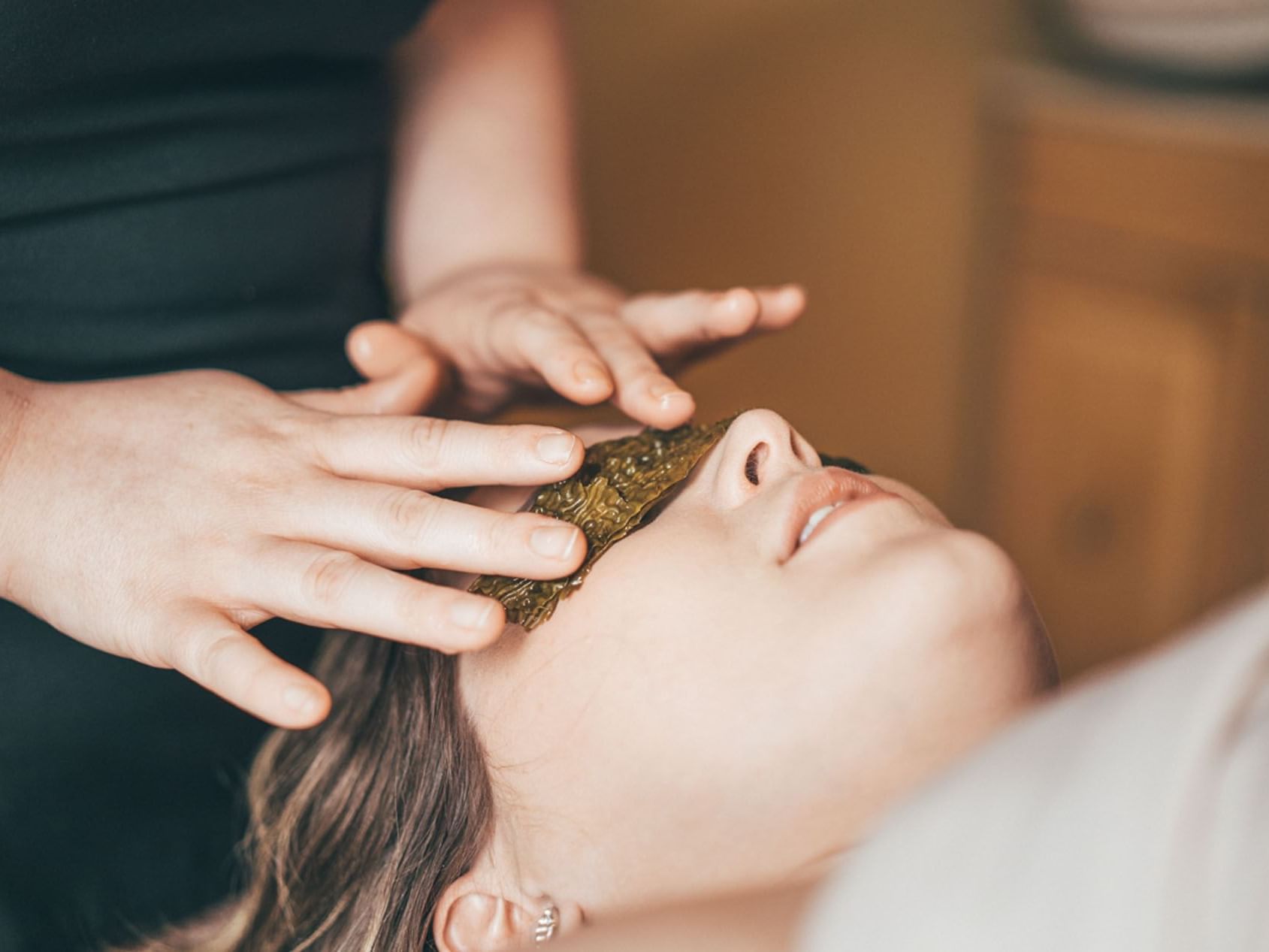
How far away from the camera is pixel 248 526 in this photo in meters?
0.67

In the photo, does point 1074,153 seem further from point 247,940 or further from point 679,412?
point 247,940

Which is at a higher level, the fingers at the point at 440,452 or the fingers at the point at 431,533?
the fingers at the point at 440,452

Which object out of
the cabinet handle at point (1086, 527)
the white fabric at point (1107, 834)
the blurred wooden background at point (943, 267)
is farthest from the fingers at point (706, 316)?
the cabinet handle at point (1086, 527)

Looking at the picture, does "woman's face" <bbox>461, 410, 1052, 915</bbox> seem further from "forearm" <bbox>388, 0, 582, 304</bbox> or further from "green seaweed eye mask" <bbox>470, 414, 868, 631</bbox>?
"forearm" <bbox>388, 0, 582, 304</bbox>

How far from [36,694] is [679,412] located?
0.47 metres

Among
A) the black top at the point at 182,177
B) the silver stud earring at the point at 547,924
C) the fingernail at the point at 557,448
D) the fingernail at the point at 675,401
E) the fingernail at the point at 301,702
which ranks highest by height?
the black top at the point at 182,177

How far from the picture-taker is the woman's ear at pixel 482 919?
72cm

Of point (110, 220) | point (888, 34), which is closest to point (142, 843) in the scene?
point (110, 220)

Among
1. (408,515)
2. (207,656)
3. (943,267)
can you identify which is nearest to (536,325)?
(408,515)

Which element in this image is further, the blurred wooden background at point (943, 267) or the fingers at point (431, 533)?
the blurred wooden background at point (943, 267)

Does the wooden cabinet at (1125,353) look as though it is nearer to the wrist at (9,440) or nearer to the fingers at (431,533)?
the fingers at (431,533)

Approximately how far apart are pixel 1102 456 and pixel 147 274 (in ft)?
4.80

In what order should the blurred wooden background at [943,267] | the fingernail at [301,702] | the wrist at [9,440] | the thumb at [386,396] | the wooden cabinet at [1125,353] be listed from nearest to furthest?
the fingernail at [301,702] → the wrist at [9,440] → the thumb at [386,396] → the wooden cabinet at [1125,353] → the blurred wooden background at [943,267]

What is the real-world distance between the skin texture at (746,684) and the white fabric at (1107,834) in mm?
175
